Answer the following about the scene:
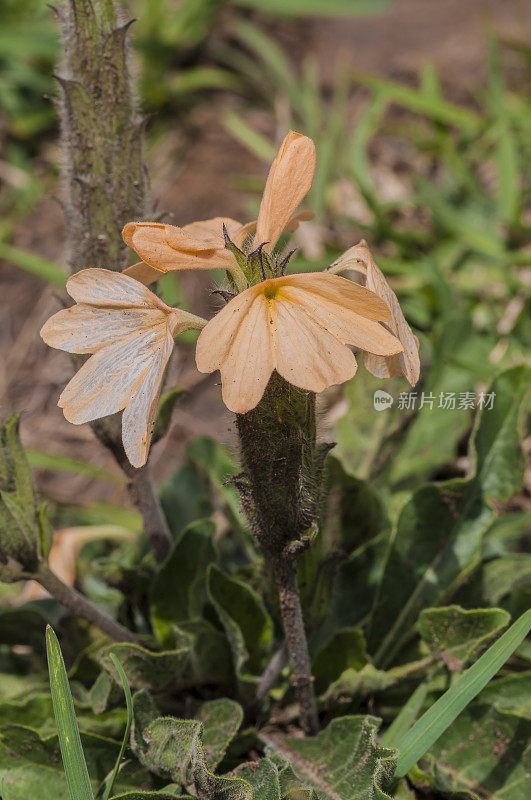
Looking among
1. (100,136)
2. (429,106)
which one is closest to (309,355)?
(100,136)

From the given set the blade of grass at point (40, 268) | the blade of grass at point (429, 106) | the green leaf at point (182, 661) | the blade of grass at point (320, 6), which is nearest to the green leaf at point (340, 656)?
the green leaf at point (182, 661)

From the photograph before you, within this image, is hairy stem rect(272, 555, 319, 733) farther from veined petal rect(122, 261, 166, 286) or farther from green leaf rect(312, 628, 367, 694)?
veined petal rect(122, 261, 166, 286)

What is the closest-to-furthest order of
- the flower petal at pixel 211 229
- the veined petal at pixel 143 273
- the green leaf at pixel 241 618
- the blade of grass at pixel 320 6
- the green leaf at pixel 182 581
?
the veined petal at pixel 143 273
the flower petal at pixel 211 229
the green leaf at pixel 241 618
the green leaf at pixel 182 581
the blade of grass at pixel 320 6

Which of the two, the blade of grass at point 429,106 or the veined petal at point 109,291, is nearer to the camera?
the veined petal at point 109,291

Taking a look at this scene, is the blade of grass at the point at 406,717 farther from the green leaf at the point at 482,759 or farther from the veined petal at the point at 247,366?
the veined petal at the point at 247,366

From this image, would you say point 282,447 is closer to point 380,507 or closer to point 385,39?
point 380,507
